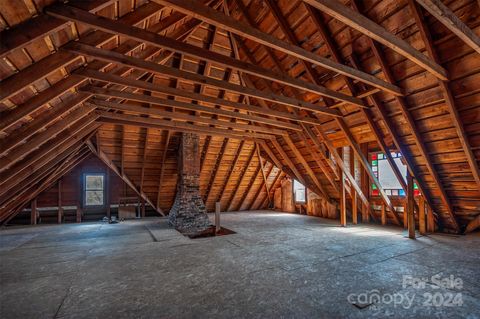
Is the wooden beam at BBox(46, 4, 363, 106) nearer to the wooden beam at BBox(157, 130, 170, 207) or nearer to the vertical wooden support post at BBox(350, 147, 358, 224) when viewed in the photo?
the vertical wooden support post at BBox(350, 147, 358, 224)

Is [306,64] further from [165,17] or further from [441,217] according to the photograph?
[441,217]

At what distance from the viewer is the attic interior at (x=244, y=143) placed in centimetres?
229

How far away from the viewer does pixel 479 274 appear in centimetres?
310

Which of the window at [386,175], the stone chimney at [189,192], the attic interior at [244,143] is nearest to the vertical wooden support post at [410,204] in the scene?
the attic interior at [244,143]

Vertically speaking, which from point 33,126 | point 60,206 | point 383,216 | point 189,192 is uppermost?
point 33,126

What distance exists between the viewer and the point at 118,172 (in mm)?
7742

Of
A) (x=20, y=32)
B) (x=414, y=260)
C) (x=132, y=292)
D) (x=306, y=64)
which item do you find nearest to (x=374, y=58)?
(x=306, y=64)

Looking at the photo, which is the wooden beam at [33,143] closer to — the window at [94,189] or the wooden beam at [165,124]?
the wooden beam at [165,124]

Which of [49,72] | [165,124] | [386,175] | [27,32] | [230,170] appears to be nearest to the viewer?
[27,32]

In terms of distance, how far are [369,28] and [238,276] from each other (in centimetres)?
327

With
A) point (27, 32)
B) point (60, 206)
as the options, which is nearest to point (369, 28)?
point (27, 32)

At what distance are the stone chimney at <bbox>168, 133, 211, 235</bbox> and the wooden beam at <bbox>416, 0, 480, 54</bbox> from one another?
19.9 ft

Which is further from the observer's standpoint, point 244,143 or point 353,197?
point 244,143

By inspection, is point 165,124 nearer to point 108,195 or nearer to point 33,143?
point 33,143
